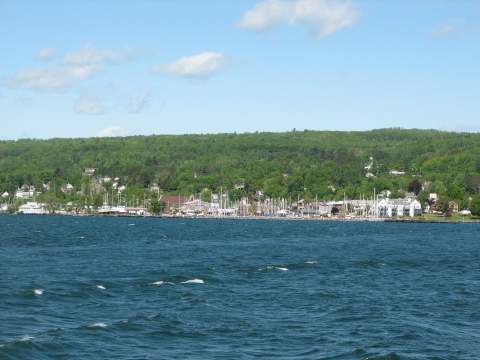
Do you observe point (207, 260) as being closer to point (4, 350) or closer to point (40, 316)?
point (40, 316)

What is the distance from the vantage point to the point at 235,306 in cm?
3566

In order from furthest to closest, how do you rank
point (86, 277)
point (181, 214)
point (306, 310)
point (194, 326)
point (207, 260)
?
1. point (181, 214)
2. point (207, 260)
3. point (86, 277)
4. point (306, 310)
5. point (194, 326)

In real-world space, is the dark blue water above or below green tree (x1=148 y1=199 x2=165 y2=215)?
below

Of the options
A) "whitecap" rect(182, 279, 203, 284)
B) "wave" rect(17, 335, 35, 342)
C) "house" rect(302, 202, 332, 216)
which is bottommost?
"wave" rect(17, 335, 35, 342)

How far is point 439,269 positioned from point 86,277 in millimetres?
23090

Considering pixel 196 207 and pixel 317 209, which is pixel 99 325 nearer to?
pixel 317 209

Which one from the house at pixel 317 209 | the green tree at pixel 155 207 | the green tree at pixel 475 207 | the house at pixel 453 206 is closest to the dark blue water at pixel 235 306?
the green tree at pixel 475 207

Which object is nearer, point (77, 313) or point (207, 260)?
point (77, 313)

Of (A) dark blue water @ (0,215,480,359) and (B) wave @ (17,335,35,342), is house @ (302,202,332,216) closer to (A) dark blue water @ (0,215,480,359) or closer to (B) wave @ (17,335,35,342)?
(A) dark blue water @ (0,215,480,359)

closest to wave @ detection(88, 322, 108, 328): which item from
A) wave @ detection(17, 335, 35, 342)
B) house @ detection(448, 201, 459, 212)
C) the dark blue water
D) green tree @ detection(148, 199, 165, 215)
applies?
the dark blue water

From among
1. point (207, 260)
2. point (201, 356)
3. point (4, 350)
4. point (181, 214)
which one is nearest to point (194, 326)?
point (201, 356)

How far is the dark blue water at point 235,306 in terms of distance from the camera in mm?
27844

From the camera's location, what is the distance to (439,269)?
53.1m

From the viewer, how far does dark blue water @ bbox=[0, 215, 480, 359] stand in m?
27.8
